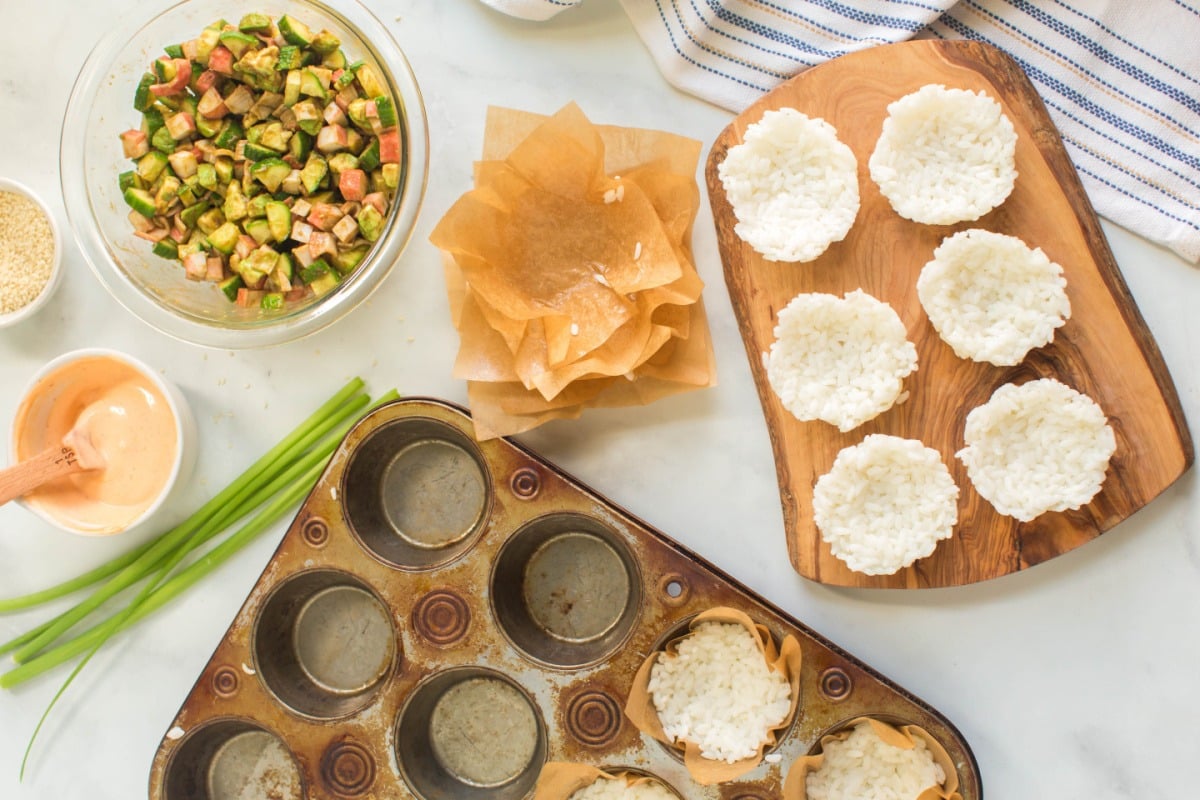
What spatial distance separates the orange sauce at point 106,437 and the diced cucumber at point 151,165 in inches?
18.0

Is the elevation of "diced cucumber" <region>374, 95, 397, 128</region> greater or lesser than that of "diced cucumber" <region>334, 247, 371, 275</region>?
greater

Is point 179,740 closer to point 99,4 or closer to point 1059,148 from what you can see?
point 99,4

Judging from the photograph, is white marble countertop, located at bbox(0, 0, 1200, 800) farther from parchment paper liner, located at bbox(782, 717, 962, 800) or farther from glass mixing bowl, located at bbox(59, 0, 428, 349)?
parchment paper liner, located at bbox(782, 717, 962, 800)

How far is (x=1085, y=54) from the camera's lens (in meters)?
2.20

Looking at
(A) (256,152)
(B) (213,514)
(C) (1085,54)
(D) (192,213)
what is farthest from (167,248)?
(C) (1085,54)

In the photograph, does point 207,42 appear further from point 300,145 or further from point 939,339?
point 939,339

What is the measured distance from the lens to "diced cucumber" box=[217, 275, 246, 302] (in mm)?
2295

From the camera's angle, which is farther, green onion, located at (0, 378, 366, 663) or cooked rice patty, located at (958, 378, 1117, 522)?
green onion, located at (0, 378, 366, 663)

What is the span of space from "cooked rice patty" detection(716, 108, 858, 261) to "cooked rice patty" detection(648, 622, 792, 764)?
916 mm

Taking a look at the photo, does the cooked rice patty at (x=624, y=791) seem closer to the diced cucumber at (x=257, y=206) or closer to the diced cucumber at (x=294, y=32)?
the diced cucumber at (x=257, y=206)

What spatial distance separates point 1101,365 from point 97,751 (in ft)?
9.01

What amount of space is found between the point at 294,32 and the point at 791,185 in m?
1.21

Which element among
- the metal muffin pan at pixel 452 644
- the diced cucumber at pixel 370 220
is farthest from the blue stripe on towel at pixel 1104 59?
the diced cucumber at pixel 370 220

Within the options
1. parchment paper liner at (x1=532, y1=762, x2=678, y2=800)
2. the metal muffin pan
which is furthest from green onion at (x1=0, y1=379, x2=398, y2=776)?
parchment paper liner at (x1=532, y1=762, x2=678, y2=800)
